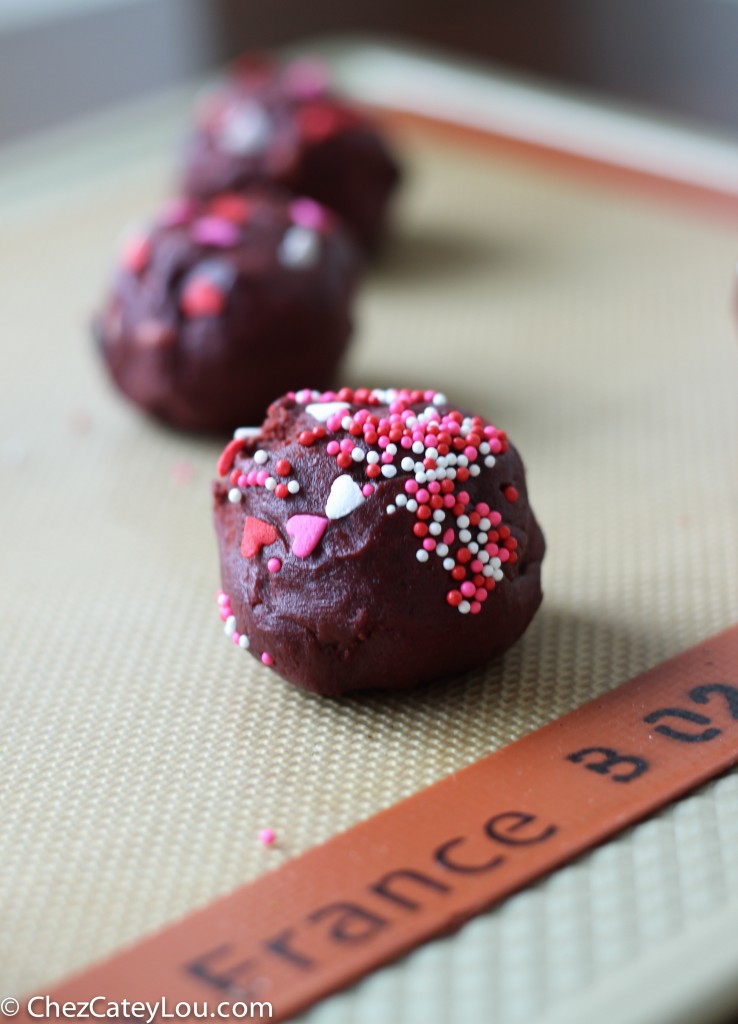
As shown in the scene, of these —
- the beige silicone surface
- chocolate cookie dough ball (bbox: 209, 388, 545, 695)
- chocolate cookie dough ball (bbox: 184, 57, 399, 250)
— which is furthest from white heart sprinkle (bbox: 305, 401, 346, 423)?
chocolate cookie dough ball (bbox: 184, 57, 399, 250)

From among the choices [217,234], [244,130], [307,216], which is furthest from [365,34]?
[217,234]

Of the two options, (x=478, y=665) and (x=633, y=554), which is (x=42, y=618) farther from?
(x=633, y=554)

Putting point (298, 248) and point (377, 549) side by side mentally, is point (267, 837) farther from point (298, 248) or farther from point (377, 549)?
point (298, 248)

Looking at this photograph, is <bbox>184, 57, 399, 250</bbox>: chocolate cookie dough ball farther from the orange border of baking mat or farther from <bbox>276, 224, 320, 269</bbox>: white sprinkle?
the orange border of baking mat

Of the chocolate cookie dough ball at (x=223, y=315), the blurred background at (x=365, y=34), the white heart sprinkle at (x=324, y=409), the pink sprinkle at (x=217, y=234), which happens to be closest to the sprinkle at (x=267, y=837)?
the white heart sprinkle at (x=324, y=409)

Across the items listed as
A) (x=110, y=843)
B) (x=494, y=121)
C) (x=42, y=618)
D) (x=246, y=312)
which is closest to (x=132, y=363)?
(x=246, y=312)

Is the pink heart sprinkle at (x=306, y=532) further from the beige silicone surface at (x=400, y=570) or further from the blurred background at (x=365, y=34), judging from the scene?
the blurred background at (x=365, y=34)
